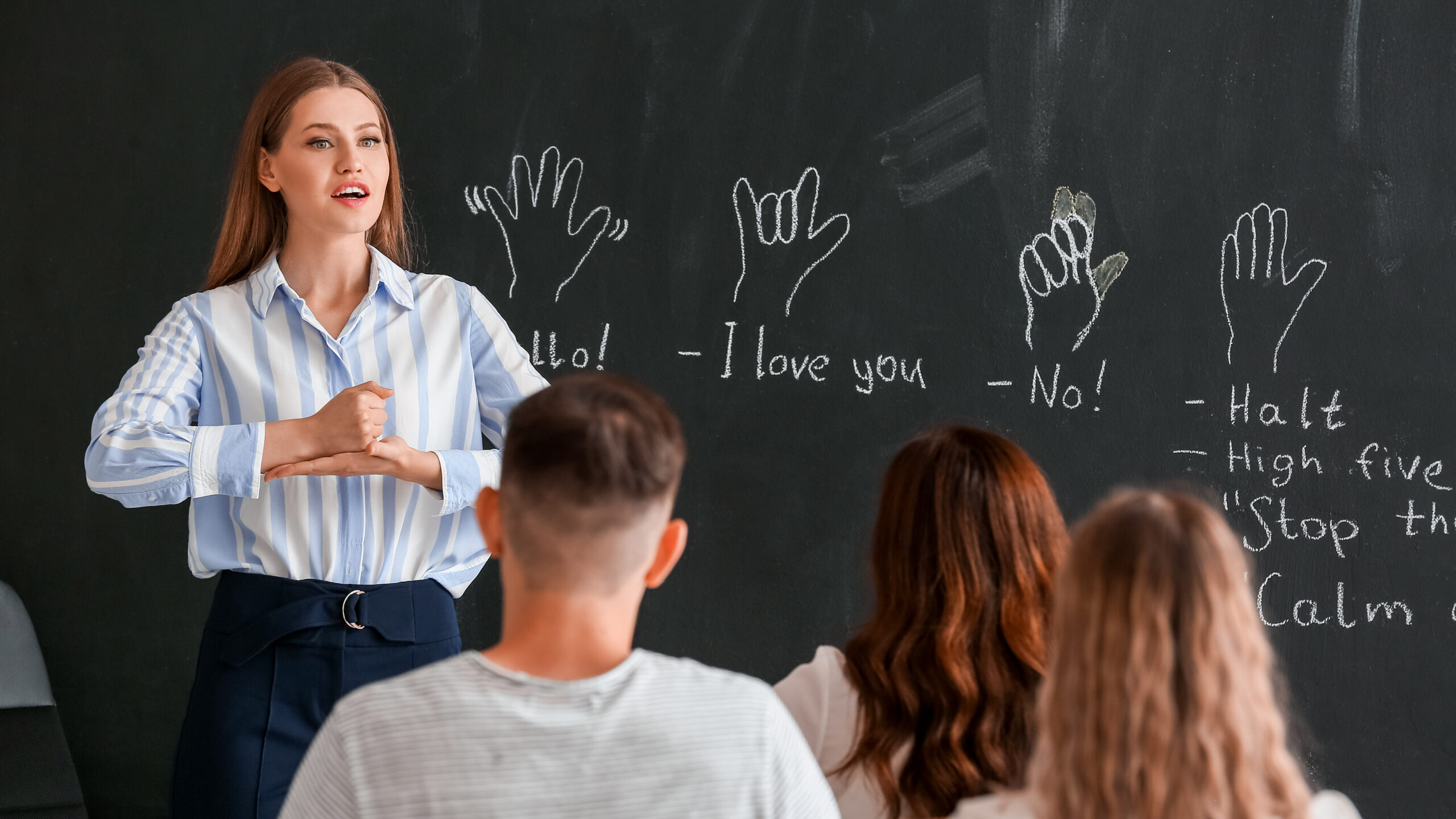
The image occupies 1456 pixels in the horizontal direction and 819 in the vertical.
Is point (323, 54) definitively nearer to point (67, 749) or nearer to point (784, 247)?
point (784, 247)

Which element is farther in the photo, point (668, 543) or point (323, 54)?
point (323, 54)

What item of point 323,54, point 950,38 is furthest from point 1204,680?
point 323,54

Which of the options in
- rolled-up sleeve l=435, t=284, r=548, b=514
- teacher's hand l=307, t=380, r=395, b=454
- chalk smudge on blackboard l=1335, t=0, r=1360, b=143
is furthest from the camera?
chalk smudge on blackboard l=1335, t=0, r=1360, b=143

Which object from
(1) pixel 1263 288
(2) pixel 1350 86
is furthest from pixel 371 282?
(2) pixel 1350 86

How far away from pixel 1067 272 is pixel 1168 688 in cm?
143

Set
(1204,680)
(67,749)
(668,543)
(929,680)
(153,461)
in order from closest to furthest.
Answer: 1. (1204,680)
2. (668,543)
3. (929,680)
4. (153,461)
5. (67,749)

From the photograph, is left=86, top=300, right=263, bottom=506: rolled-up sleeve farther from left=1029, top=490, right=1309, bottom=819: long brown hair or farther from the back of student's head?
left=1029, top=490, right=1309, bottom=819: long brown hair

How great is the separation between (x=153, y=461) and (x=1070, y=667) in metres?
1.16

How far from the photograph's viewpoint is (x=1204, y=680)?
936mm

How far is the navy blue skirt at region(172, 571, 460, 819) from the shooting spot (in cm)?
149

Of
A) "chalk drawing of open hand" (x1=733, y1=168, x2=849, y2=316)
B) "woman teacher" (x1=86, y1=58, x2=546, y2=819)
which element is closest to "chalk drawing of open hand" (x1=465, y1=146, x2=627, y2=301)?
"chalk drawing of open hand" (x1=733, y1=168, x2=849, y2=316)

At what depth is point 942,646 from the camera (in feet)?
4.05

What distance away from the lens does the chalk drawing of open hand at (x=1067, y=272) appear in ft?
7.38

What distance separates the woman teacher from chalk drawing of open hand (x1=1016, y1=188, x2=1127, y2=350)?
104 cm
